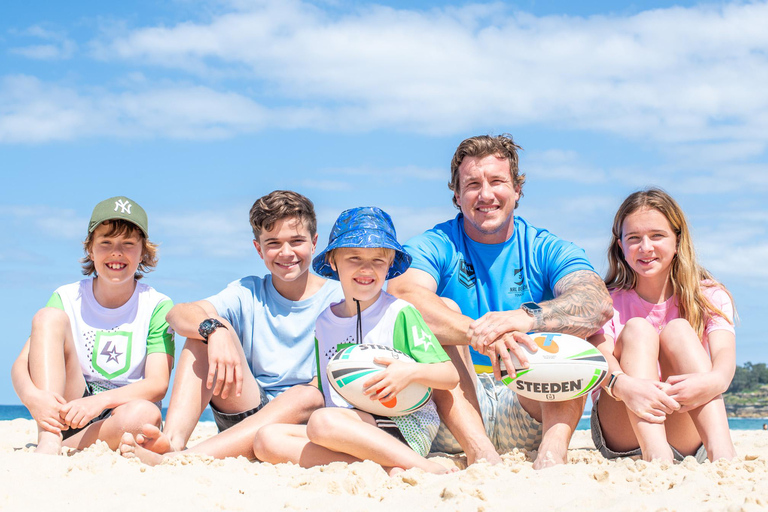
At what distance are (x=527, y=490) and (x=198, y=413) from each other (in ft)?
7.93

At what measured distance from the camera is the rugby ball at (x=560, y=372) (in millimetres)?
3926

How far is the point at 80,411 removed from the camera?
14.1 ft

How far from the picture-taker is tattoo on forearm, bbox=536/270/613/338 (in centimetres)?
440

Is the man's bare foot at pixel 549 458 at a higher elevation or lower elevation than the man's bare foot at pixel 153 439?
lower

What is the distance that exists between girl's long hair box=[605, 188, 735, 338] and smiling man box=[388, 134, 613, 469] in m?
0.27

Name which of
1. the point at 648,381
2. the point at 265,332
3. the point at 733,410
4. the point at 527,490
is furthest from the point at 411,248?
the point at 733,410

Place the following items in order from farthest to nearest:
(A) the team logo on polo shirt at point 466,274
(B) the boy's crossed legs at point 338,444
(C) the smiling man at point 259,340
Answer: (A) the team logo on polo shirt at point 466,274 < (C) the smiling man at point 259,340 < (B) the boy's crossed legs at point 338,444

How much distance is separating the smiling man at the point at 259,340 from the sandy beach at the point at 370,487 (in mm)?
571

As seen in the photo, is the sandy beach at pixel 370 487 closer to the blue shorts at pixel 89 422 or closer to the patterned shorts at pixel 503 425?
the patterned shorts at pixel 503 425

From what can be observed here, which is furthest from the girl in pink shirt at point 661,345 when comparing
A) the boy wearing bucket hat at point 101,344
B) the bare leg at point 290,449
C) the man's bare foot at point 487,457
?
the boy wearing bucket hat at point 101,344

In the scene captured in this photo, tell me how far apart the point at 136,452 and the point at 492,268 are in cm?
276

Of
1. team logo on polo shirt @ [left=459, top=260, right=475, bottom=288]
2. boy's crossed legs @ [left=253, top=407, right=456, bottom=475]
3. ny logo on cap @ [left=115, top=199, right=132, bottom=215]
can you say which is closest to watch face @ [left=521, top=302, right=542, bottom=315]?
team logo on polo shirt @ [left=459, top=260, right=475, bottom=288]

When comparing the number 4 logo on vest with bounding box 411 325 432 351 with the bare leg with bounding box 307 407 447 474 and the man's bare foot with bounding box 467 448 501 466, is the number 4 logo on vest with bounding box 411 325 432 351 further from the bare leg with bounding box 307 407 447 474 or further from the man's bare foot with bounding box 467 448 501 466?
the man's bare foot with bounding box 467 448 501 466

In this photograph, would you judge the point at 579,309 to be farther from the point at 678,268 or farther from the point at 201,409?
the point at 201,409
